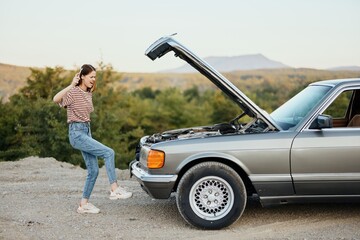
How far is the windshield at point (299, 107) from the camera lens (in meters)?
7.19

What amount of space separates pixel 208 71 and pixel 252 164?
128cm

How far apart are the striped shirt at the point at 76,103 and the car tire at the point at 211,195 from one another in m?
1.66

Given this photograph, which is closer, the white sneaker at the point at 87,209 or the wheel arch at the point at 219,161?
the wheel arch at the point at 219,161

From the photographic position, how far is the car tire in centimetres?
670

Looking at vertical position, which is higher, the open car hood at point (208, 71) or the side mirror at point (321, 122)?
the open car hood at point (208, 71)

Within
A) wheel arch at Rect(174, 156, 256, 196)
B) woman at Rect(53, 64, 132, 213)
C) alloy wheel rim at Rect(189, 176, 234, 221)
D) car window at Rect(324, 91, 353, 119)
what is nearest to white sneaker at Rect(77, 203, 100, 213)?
woman at Rect(53, 64, 132, 213)

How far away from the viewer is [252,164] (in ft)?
22.0

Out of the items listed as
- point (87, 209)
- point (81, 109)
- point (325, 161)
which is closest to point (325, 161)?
point (325, 161)

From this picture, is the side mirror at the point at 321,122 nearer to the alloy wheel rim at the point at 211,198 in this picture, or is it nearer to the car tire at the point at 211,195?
the car tire at the point at 211,195

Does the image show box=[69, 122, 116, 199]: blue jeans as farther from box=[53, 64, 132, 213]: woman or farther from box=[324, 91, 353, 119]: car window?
box=[324, 91, 353, 119]: car window

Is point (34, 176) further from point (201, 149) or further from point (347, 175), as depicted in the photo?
point (347, 175)

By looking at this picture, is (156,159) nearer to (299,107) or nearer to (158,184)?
(158,184)

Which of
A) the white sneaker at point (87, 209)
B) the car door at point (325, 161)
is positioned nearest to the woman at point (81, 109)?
the white sneaker at point (87, 209)

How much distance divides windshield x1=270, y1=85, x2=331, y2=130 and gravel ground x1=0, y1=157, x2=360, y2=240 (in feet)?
4.31
